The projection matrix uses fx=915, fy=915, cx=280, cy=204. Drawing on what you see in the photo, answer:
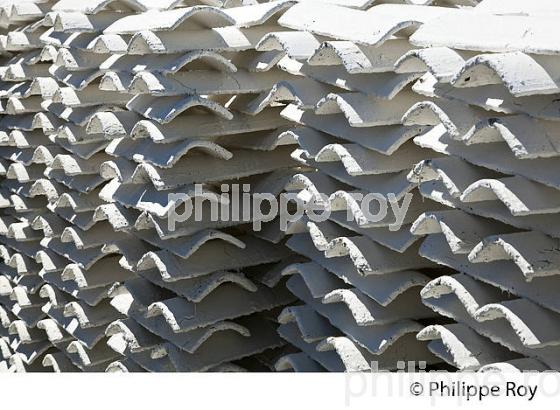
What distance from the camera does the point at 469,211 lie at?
207 cm

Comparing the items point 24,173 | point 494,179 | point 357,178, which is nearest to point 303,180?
point 357,178

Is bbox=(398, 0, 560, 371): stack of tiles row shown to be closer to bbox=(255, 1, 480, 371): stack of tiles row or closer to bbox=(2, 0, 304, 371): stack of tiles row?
bbox=(255, 1, 480, 371): stack of tiles row

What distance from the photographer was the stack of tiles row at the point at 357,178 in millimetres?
2363

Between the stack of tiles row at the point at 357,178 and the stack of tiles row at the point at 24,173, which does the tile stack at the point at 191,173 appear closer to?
the stack of tiles row at the point at 357,178

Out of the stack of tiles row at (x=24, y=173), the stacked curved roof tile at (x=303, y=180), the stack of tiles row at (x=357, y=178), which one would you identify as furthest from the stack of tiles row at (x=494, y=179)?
the stack of tiles row at (x=24, y=173)

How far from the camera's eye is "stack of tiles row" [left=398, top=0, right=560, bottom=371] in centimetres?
183

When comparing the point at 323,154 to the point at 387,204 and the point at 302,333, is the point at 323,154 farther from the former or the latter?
the point at 302,333

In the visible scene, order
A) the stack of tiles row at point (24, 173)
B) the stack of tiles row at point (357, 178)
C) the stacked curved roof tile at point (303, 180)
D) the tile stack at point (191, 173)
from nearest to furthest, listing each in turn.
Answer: the stacked curved roof tile at point (303, 180), the stack of tiles row at point (357, 178), the tile stack at point (191, 173), the stack of tiles row at point (24, 173)

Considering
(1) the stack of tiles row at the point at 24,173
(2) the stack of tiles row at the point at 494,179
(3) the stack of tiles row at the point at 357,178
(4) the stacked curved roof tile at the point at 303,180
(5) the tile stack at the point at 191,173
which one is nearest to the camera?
(2) the stack of tiles row at the point at 494,179

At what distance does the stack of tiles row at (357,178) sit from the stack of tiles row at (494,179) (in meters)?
0.14

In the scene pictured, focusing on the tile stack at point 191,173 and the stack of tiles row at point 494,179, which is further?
the tile stack at point 191,173

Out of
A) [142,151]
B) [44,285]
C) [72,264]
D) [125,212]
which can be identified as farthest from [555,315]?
[44,285]

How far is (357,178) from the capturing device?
8.27ft

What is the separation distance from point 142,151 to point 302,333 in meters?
0.82
